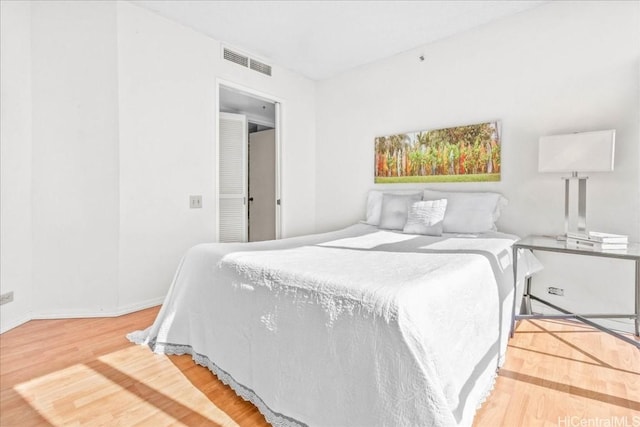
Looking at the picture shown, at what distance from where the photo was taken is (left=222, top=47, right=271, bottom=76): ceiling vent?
3.44 metres

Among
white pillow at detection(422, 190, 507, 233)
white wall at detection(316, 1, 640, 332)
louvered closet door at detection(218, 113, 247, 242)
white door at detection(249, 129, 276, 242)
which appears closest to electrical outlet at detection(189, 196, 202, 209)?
louvered closet door at detection(218, 113, 247, 242)

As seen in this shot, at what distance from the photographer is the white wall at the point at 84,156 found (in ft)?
8.08

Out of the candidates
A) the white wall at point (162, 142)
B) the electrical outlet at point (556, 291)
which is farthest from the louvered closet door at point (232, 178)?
the electrical outlet at point (556, 291)

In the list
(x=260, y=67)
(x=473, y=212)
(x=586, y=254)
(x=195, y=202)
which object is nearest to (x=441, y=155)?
(x=473, y=212)

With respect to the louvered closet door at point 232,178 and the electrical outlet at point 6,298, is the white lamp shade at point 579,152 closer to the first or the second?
the louvered closet door at point 232,178

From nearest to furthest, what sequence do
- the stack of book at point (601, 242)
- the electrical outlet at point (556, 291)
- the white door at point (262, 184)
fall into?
the stack of book at point (601, 242), the electrical outlet at point (556, 291), the white door at point (262, 184)

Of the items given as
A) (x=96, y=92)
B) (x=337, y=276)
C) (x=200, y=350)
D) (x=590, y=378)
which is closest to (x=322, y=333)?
(x=337, y=276)

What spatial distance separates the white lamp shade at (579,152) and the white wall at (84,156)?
10.6 ft

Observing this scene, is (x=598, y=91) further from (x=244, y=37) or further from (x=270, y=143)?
(x=270, y=143)

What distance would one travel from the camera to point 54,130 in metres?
2.57

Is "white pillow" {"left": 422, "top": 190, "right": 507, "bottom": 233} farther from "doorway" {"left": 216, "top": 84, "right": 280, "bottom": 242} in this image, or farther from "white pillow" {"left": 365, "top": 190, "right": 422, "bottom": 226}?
"doorway" {"left": 216, "top": 84, "right": 280, "bottom": 242}

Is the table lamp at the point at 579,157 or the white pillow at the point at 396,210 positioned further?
the white pillow at the point at 396,210

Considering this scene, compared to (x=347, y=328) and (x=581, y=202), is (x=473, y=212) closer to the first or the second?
(x=581, y=202)

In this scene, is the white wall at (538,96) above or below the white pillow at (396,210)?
above
